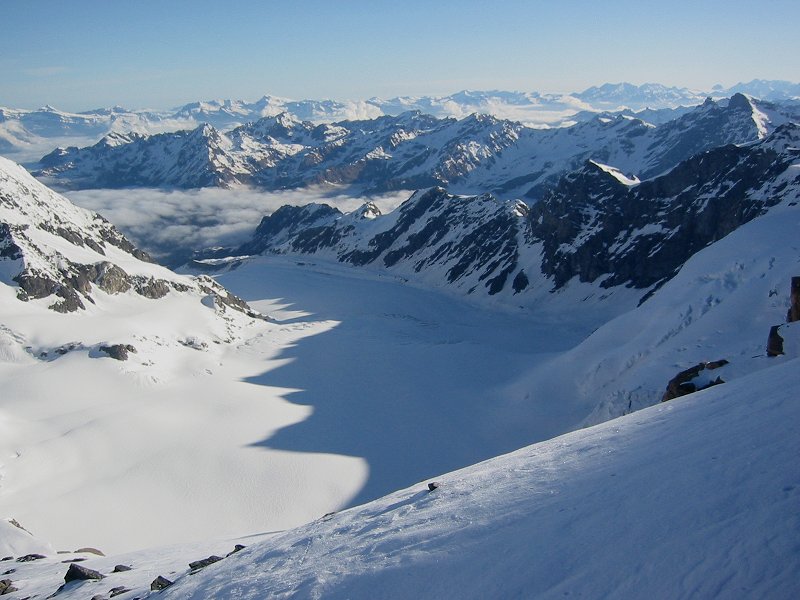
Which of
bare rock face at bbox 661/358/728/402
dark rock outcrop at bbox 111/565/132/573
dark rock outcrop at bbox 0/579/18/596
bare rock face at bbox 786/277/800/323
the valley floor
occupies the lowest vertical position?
the valley floor

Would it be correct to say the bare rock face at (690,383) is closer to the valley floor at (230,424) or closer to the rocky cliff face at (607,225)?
the valley floor at (230,424)

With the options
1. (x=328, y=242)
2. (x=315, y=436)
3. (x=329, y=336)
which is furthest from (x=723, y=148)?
(x=328, y=242)

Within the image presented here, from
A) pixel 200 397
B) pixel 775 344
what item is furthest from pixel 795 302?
pixel 200 397

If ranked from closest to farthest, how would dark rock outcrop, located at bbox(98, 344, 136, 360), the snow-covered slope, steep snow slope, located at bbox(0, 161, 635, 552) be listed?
the snow-covered slope, steep snow slope, located at bbox(0, 161, 635, 552), dark rock outcrop, located at bbox(98, 344, 136, 360)

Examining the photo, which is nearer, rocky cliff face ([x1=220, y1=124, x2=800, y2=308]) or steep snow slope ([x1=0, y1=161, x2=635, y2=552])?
steep snow slope ([x1=0, y1=161, x2=635, y2=552])

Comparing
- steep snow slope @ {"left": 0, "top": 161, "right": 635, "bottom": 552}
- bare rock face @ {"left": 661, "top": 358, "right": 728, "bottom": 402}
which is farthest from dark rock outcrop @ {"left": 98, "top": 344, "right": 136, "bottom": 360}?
bare rock face @ {"left": 661, "top": 358, "right": 728, "bottom": 402}

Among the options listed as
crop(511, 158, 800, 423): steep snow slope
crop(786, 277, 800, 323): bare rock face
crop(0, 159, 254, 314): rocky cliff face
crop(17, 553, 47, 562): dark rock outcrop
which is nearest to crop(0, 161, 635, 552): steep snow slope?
crop(0, 159, 254, 314): rocky cliff face

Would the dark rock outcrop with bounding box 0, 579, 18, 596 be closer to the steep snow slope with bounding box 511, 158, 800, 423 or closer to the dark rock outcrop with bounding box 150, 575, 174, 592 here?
the dark rock outcrop with bounding box 150, 575, 174, 592

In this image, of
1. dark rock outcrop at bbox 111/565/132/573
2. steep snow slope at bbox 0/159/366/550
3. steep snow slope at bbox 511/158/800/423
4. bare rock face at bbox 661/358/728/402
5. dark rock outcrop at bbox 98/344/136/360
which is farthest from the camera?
dark rock outcrop at bbox 98/344/136/360

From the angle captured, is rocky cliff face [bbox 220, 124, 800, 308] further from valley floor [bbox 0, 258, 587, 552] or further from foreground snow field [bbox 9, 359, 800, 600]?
foreground snow field [bbox 9, 359, 800, 600]

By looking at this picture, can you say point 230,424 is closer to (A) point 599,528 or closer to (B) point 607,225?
(A) point 599,528

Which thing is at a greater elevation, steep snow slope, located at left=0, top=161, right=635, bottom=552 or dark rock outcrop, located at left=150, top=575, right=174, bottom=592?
dark rock outcrop, located at left=150, top=575, right=174, bottom=592
